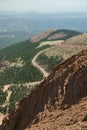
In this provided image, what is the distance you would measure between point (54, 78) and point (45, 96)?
7.52ft

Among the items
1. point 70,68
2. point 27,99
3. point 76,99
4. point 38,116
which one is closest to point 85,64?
point 70,68

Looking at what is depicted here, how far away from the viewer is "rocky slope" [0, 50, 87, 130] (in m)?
31.7

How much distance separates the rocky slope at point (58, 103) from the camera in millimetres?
31656

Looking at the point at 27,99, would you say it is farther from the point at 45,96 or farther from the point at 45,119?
the point at 45,119

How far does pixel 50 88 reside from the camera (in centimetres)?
4203

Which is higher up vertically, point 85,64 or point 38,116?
point 85,64

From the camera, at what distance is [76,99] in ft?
119

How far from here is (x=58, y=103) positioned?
124ft

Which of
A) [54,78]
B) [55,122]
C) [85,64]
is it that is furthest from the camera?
[54,78]

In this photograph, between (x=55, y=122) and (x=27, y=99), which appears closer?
(x=55, y=122)

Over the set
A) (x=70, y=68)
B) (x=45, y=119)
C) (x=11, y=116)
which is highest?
(x=70, y=68)

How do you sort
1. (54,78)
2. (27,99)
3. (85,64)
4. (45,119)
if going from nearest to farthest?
(45,119)
(85,64)
(54,78)
(27,99)

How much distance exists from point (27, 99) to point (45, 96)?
5.40 metres

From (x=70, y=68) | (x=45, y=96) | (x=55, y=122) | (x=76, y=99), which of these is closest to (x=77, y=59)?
(x=70, y=68)
